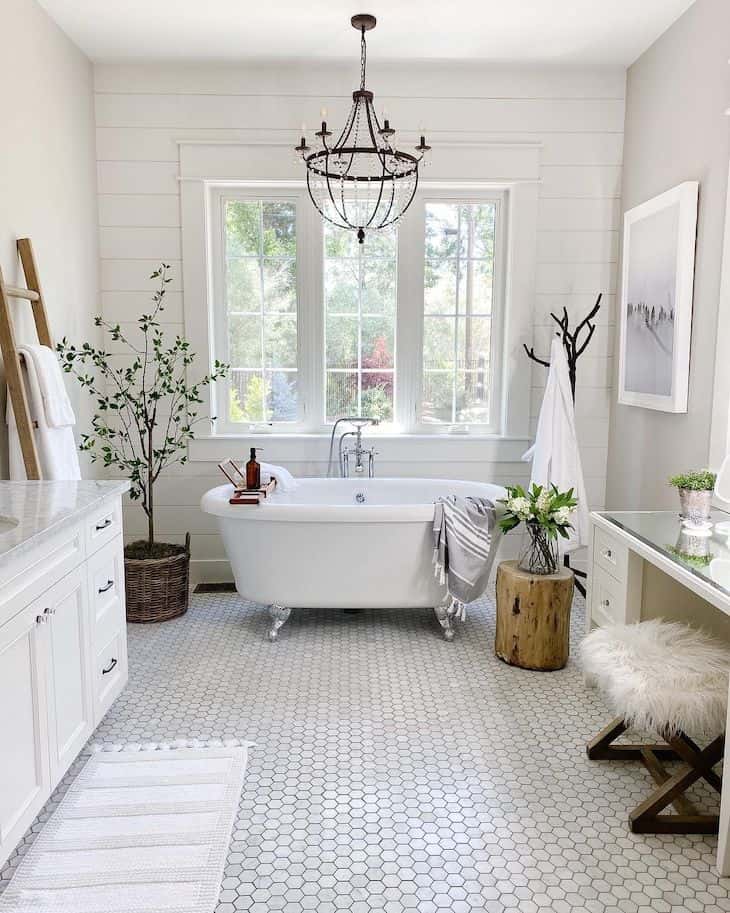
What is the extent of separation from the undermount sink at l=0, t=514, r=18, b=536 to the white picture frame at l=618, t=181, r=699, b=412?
8.81ft

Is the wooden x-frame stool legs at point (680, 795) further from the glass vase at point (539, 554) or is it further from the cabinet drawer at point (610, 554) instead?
the glass vase at point (539, 554)

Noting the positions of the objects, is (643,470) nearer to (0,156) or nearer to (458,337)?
(458,337)

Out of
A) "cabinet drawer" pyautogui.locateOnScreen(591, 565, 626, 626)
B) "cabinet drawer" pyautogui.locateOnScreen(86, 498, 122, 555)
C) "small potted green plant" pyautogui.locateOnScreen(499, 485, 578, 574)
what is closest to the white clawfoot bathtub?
"small potted green plant" pyautogui.locateOnScreen(499, 485, 578, 574)

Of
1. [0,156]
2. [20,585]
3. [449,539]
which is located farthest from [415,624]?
[0,156]

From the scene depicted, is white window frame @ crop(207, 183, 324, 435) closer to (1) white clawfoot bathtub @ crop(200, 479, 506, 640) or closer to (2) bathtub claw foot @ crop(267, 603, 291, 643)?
(1) white clawfoot bathtub @ crop(200, 479, 506, 640)

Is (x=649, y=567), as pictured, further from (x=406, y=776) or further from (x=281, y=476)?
(x=281, y=476)

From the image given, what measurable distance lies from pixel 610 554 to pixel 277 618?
1557mm

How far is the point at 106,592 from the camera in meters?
2.52

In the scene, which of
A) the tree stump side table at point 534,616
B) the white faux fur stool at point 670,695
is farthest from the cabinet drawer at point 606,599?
the white faux fur stool at point 670,695

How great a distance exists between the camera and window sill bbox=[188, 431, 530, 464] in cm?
416

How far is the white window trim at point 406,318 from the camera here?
4.03 m

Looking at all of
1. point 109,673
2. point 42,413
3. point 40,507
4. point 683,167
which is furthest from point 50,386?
point 683,167

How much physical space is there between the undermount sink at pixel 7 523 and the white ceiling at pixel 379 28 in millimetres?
2473

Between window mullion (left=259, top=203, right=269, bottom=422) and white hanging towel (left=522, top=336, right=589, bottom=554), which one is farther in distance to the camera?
window mullion (left=259, top=203, right=269, bottom=422)
